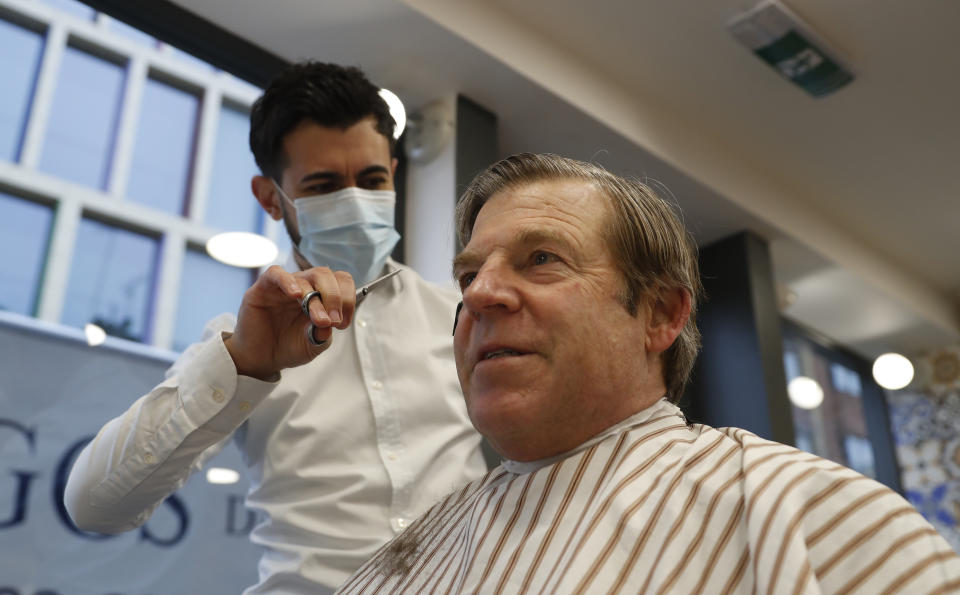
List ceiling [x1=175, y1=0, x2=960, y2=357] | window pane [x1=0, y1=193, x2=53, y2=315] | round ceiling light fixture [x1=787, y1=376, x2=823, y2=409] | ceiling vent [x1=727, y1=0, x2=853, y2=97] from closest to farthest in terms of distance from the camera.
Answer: window pane [x1=0, y1=193, x2=53, y2=315], ceiling [x1=175, y1=0, x2=960, y2=357], ceiling vent [x1=727, y1=0, x2=853, y2=97], round ceiling light fixture [x1=787, y1=376, x2=823, y2=409]

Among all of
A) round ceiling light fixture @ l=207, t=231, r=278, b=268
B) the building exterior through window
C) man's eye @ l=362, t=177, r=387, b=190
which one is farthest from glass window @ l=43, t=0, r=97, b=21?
man's eye @ l=362, t=177, r=387, b=190

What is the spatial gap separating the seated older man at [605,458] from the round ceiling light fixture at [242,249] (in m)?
1.21

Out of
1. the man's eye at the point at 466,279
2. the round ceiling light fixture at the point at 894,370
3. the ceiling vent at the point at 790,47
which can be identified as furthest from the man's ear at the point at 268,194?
the round ceiling light fixture at the point at 894,370

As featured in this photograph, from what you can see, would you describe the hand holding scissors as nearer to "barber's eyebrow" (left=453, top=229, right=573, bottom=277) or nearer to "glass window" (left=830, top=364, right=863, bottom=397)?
"barber's eyebrow" (left=453, top=229, right=573, bottom=277)

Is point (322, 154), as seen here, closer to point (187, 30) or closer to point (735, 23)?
point (187, 30)

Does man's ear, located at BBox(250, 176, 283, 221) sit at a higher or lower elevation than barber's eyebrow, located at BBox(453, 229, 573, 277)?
higher

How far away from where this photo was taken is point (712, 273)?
4.11 m

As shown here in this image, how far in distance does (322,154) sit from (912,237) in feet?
12.5

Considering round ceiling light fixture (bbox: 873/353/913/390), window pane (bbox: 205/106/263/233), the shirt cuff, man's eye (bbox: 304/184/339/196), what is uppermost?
window pane (bbox: 205/106/263/233)

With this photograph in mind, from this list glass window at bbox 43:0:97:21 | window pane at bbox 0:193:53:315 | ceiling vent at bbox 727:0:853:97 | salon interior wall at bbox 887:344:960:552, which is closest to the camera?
window pane at bbox 0:193:53:315

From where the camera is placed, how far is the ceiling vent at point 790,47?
3008 millimetres

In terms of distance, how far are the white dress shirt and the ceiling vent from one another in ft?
→ 5.62

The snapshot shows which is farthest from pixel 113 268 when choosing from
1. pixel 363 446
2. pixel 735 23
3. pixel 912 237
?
pixel 912 237

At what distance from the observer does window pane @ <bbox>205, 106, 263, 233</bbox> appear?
8.55 ft
